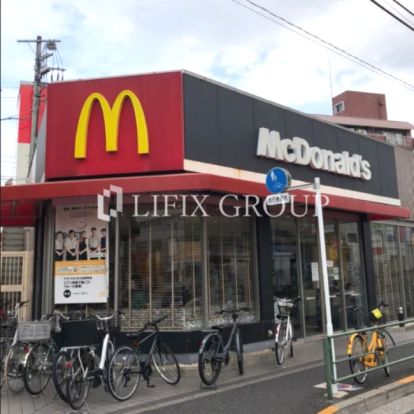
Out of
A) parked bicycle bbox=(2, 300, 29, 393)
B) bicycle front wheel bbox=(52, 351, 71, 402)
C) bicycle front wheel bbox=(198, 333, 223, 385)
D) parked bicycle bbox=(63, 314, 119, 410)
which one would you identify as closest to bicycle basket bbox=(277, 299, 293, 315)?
bicycle front wheel bbox=(198, 333, 223, 385)

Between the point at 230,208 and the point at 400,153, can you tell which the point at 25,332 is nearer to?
the point at 230,208

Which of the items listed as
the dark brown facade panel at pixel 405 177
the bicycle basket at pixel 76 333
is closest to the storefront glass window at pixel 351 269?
the dark brown facade panel at pixel 405 177

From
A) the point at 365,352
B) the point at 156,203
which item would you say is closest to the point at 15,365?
the point at 156,203

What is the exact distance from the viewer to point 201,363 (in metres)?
7.00

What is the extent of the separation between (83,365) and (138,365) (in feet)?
2.90

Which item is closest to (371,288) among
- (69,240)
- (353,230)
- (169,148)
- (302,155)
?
(353,230)

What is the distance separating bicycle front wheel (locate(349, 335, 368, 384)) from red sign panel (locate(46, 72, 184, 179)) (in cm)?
413

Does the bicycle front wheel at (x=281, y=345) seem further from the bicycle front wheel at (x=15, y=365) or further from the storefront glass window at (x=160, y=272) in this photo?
the bicycle front wheel at (x=15, y=365)

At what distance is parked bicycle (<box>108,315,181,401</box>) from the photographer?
6590 millimetres

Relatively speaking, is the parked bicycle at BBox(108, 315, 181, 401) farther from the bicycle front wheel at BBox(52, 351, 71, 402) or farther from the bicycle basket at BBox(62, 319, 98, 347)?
the bicycle front wheel at BBox(52, 351, 71, 402)

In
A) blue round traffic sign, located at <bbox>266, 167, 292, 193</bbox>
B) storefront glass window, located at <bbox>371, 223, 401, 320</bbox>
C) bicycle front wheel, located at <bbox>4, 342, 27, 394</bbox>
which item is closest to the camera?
bicycle front wheel, located at <bbox>4, 342, 27, 394</bbox>

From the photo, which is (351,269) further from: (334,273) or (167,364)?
(167,364)

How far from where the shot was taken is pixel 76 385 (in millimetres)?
6105

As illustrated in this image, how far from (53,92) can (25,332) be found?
4.59 metres
